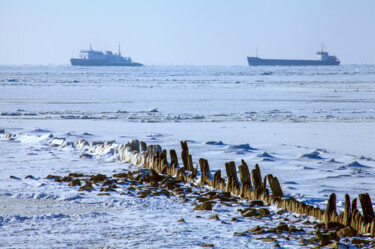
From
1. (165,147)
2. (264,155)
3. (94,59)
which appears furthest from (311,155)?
(94,59)

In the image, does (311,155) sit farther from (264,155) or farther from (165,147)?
(165,147)

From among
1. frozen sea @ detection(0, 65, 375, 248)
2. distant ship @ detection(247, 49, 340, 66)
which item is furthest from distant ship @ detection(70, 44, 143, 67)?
frozen sea @ detection(0, 65, 375, 248)

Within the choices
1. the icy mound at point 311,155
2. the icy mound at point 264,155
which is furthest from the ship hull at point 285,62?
the icy mound at point 264,155

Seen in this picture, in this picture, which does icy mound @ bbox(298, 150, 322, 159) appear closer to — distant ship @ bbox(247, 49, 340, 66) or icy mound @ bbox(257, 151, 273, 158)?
icy mound @ bbox(257, 151, 273, 158)

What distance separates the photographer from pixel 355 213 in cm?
365

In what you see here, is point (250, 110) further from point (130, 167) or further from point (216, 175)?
point (216, 175)

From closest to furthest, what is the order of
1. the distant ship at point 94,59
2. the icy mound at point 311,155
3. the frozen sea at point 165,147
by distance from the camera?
1. the frozen sea at point 165,147
2. the icy mound at point 311,155
3. the distant ship at point 94,59

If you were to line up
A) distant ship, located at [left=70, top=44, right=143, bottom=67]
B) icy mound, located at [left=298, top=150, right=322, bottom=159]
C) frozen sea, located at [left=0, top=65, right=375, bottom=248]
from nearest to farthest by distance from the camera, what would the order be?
1. frozen sea, located at [left=0, top=65, right=375, bottom=248]
2. icy mound, located at [left=298, top=150, right=322, bottom=159]
3. distant ship, located at [left=70, top=44, right=143, bottom=67]

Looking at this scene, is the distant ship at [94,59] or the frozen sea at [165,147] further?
the distant ship at [94,59]

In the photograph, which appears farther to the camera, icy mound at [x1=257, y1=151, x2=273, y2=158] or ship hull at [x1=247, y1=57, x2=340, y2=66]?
ship hull at [x1=247, y1=57, x2=340, y2=66]

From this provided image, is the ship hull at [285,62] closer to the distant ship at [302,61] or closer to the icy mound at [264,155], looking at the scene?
the distant ship at [302,61]

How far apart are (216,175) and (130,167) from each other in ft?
5.59

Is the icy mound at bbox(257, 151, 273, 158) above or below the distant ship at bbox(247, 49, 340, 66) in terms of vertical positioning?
below

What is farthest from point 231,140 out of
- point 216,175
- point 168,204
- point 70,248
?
point 70,248
